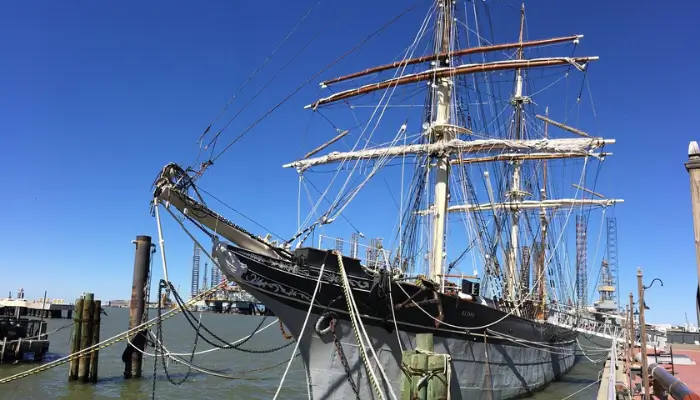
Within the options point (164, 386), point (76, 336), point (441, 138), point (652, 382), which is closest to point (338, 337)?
point (652, 382)

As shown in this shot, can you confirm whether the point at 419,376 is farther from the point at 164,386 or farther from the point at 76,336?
the point at 76,336

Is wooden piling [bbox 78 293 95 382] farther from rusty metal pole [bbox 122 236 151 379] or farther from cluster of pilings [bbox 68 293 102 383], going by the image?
rusty metal pole [bbox 122 236 151 379]

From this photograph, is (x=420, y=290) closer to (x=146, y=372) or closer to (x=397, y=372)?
(x=397, y=372)

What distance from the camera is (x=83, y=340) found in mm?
20500

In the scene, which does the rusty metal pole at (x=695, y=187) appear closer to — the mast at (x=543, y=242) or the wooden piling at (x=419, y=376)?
the wooden piling at (x=419, y=376)

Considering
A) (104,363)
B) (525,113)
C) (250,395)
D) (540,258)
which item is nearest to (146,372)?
(104,363)

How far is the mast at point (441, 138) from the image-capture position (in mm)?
18375

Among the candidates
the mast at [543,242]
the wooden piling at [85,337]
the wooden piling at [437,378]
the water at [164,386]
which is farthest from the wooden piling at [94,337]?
the mast at [543,242]

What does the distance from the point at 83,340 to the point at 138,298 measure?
2487 millimetres

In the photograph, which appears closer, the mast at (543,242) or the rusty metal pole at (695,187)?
the rusty metal pole at (695,187)

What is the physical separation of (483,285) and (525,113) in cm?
1433

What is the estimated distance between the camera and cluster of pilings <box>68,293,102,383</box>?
20.5m

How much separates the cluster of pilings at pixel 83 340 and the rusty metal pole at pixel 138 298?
1364 millimetres

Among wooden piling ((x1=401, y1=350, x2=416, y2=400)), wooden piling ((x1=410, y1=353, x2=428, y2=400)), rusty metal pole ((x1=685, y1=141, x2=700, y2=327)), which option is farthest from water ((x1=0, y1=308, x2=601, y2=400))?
rusty metal pole ((x1=685, y1=141, x2=700, y2=327))
